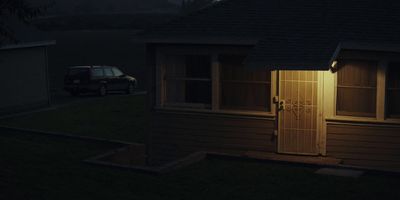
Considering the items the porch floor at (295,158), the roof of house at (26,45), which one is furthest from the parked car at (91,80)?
the porch floor at (295,158)

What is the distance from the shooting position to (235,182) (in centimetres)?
1361

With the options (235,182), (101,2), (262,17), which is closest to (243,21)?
(262,17)

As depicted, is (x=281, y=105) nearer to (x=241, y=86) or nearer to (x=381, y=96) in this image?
(x=241, y=86)

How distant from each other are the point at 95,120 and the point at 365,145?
12.9 metres

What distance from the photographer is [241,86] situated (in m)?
17.2

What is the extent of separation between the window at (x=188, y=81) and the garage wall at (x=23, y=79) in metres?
12.8

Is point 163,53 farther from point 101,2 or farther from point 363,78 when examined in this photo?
point 101,2

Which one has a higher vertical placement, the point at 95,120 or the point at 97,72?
the point at 97,72

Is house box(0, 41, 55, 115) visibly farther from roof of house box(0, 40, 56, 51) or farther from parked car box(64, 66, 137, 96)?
parked car box(64, 66, 137, 96)

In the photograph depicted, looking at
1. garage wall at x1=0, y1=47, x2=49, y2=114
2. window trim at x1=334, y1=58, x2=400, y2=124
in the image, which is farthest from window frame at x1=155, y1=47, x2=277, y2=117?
garage wall at x1=0, y1=47, x2=49, y2=114

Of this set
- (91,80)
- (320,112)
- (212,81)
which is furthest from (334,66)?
(91,80)

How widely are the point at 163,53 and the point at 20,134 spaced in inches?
255

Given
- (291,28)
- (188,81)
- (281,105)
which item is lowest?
(281,105)

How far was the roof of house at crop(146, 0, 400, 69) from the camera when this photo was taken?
50.4ft
